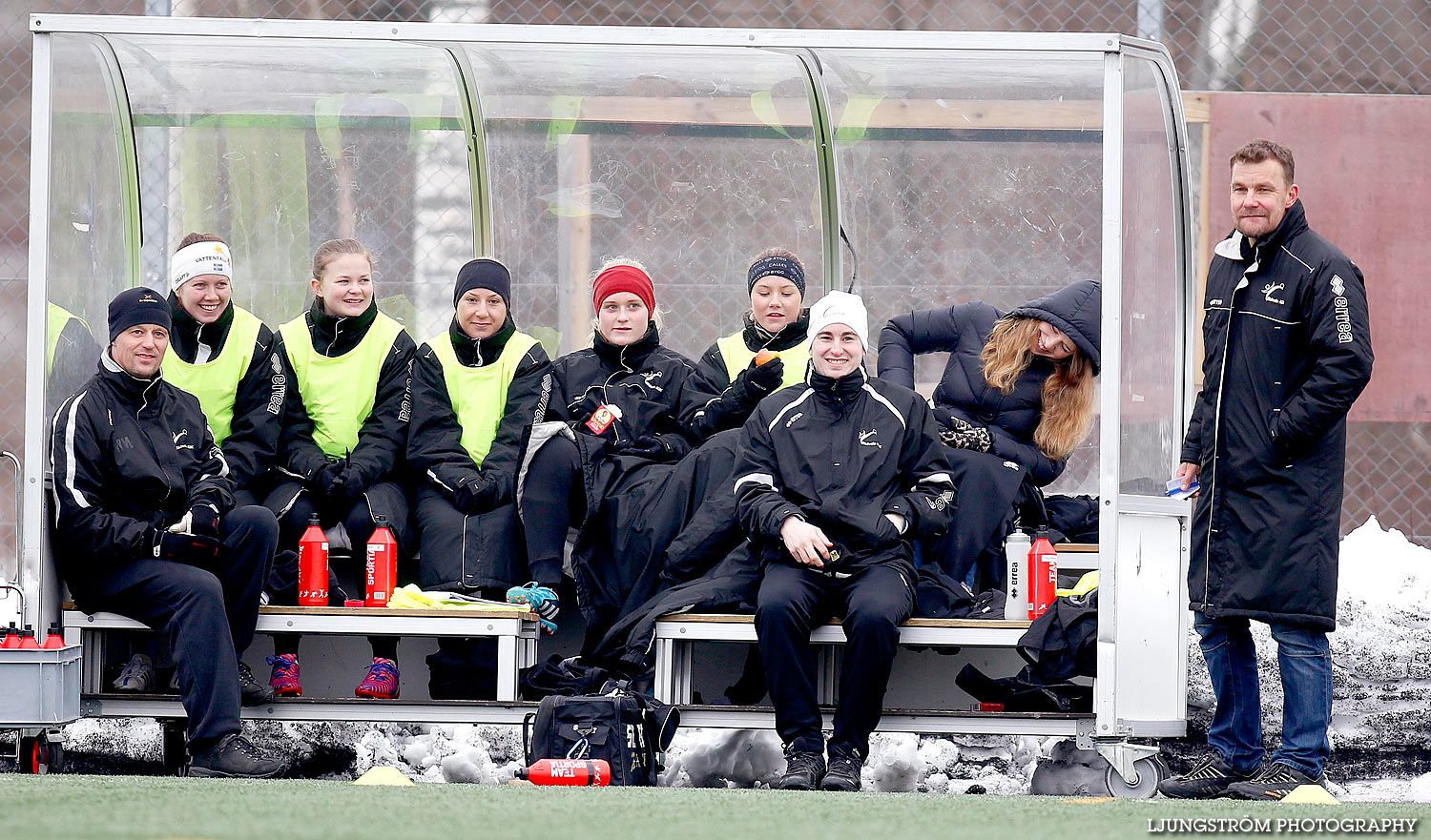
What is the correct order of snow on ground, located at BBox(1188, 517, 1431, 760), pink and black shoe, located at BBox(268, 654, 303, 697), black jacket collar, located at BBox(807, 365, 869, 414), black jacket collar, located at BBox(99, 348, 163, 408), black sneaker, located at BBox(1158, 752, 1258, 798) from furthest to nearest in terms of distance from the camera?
1. snow on ground, located at BBox(1188, 517, 1431, 760)
2. pink and black shoe, located at BBox(268, 654, 303, 697)
3. black jacket collar, located at BBox(807, 365, 869, 414)
4. black jacket collar, located at BBox(99, 348, 163, 408)
5. black sneaker, located at BBox(1158, 752, 1258, 798)

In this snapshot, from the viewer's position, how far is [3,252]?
7.32 meters

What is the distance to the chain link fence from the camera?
5.70 m

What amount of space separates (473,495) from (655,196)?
141cm

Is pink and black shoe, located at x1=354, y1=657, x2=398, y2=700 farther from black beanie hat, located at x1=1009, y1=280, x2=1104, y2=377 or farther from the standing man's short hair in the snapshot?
the standing man's short hair

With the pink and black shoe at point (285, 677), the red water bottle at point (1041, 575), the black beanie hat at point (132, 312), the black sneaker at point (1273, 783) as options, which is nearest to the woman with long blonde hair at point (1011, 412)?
the red water bottle at point (1041, 575)

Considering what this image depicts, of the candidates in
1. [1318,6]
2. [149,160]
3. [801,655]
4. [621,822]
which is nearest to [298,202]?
[149,160]

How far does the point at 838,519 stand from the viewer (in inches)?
177

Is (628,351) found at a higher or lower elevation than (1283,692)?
higher

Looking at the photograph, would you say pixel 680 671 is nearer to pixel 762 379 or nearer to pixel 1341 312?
pixel 762 379

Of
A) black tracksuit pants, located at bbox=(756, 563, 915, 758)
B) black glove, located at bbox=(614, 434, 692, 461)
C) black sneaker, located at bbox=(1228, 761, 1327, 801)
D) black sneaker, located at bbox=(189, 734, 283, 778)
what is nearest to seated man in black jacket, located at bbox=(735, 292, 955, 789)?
black tracksuit pants, located at bbox=(756, 563, 915, 758)

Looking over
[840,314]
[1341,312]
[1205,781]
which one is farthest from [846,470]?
[1341,312]

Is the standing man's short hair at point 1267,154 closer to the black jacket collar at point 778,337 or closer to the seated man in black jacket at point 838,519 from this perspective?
the seated man in black jacket at point 838,519

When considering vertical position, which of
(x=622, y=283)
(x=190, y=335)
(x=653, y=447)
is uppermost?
(x=622, y=283)

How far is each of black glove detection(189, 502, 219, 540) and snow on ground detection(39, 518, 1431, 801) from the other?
1212 millimetres
